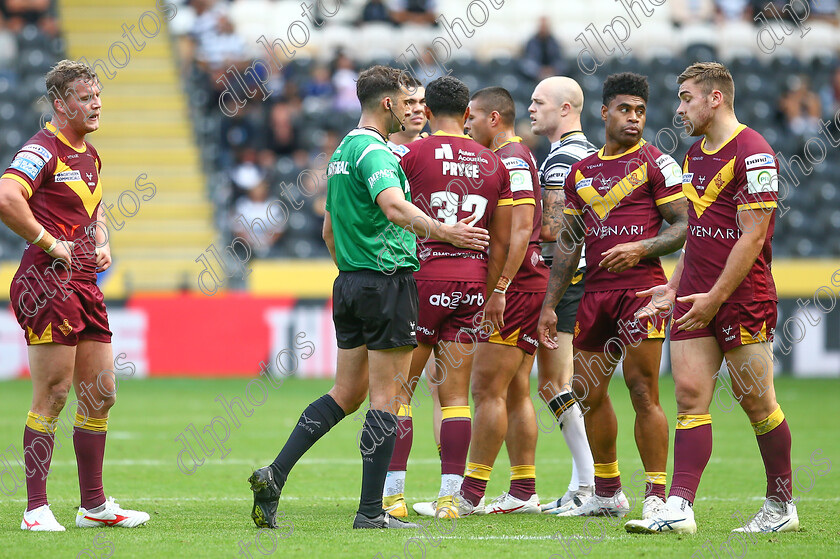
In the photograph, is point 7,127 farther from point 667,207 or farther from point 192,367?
point 667,207

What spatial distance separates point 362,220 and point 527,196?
1231 mm

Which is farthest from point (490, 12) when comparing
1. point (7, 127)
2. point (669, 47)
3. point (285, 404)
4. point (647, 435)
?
point (647, 435)

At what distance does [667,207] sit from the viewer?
6.56m

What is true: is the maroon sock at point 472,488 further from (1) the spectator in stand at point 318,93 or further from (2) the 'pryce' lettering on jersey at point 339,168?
(1) the spectator in stand at point 318,93

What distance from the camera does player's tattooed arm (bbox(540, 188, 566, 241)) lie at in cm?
741

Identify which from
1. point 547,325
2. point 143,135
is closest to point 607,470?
point 547,325

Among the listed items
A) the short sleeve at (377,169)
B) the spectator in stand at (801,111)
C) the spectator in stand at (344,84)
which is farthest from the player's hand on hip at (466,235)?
the spectator in stand at (801,111)

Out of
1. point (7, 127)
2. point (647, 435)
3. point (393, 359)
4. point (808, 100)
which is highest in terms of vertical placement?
point (808, 100)

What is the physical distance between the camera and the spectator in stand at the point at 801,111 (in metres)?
19.9

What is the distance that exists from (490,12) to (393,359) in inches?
694

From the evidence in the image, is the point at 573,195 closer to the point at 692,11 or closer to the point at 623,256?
the point at 623,256

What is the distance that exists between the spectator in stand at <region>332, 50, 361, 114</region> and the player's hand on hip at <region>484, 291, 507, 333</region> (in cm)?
1354

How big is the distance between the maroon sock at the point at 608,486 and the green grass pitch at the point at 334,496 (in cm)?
26

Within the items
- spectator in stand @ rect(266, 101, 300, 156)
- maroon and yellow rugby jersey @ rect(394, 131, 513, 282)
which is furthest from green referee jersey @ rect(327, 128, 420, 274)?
spectator in stand @ rect(266, 101, 300, 156)
